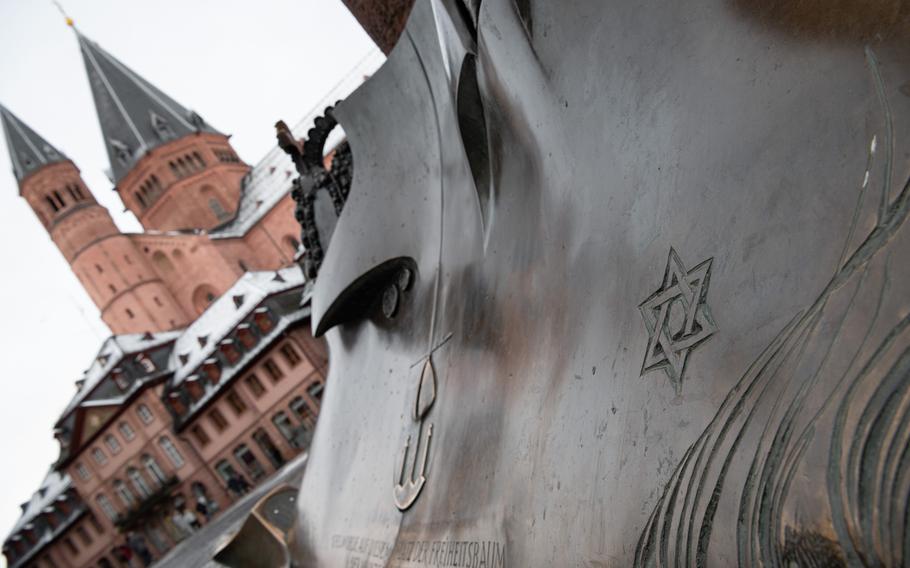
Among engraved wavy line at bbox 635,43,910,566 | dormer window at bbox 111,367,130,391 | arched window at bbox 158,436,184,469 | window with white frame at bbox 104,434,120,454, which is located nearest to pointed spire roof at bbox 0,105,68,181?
dormer window at bbox 111,367,130,391

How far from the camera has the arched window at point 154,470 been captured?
99.8ft

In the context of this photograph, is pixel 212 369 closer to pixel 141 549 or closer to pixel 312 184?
pixel 141 549

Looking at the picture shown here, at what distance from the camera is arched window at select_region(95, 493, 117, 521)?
32000 mm

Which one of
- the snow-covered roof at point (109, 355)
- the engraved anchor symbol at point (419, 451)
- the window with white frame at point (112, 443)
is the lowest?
the engraved anchor symbol at point (419, 451)

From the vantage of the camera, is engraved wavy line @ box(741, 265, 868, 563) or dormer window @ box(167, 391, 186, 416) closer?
engraved wavy line @ box(741, 265, 868, 563)

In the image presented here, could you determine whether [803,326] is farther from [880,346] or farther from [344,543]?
[344,543]

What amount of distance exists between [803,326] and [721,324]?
0.09 meters

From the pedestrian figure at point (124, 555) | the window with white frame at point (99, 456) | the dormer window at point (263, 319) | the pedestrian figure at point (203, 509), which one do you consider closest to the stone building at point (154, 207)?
the window with white frame at point (99, 456)

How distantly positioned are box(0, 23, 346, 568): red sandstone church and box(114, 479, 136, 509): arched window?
6cm

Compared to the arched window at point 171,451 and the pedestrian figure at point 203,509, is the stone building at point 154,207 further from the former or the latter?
the pedestrian figure at point 203,509

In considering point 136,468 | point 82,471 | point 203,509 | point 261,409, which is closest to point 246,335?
point 261,409

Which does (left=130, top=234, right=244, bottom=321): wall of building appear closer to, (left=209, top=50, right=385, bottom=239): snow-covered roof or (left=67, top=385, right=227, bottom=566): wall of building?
(left=209, top=50, right=385, bottom=239): snow-covered roof

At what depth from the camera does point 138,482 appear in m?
31.1

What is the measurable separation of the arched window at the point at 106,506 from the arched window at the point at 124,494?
77 cm
